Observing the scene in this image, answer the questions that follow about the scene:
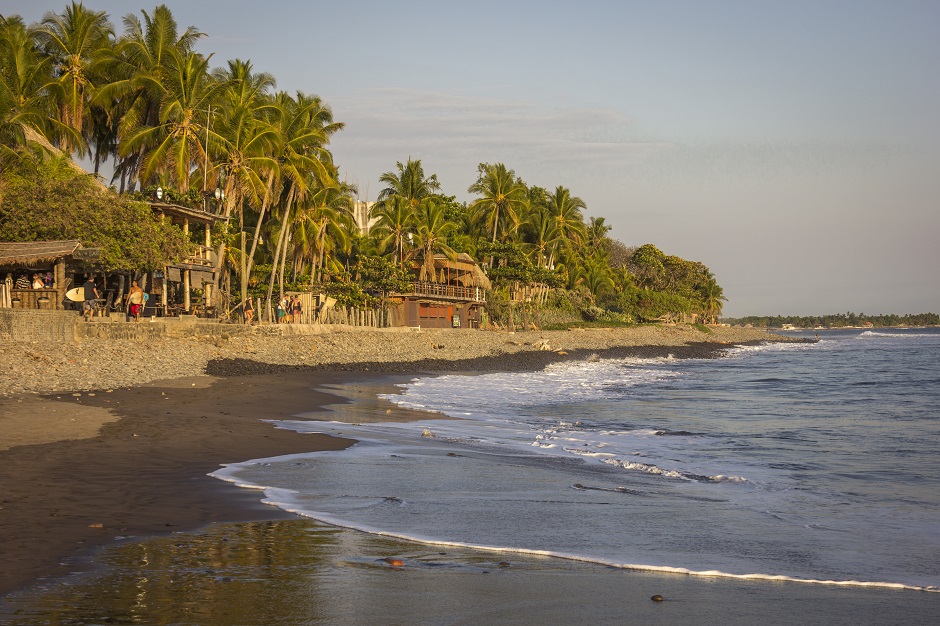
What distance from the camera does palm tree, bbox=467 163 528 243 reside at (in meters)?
66.8

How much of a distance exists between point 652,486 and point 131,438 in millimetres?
6508

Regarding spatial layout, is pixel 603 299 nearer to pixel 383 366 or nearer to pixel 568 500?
pixel 383 366

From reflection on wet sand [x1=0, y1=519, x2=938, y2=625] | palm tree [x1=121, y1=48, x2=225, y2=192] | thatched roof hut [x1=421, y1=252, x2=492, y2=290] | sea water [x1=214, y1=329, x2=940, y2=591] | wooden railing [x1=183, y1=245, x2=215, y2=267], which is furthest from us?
thatched roof hut [x1=421, y1=252, x2=492, y2=290]

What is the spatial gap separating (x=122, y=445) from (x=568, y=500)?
5.53m

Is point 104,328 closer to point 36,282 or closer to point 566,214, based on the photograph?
point 36,282

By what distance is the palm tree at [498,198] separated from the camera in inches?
2628

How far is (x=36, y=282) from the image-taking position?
27016 mm

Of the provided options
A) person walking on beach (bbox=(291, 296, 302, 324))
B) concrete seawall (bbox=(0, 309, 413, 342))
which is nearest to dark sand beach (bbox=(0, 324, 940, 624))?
concrete seawall (bbox=(0, 309, 413, 342))

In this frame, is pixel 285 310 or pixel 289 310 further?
pixel 289 310

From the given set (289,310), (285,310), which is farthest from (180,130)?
(289,310)

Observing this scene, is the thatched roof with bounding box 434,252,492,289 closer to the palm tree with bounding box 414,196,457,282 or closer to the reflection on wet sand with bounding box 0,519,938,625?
the palm tree with bounding box 414,196,457,282

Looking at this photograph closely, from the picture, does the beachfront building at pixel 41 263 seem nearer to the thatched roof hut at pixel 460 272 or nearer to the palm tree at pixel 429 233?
the palm tree at pixel 429 233

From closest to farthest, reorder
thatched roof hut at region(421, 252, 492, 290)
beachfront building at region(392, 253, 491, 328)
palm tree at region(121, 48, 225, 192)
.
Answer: palm tree at region(121, 48, 225, 192)
beachfront building at region(392, 253, 491, 328)
thatched roof hut at region(421, 252, 492, 290)

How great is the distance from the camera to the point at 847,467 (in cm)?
1060
